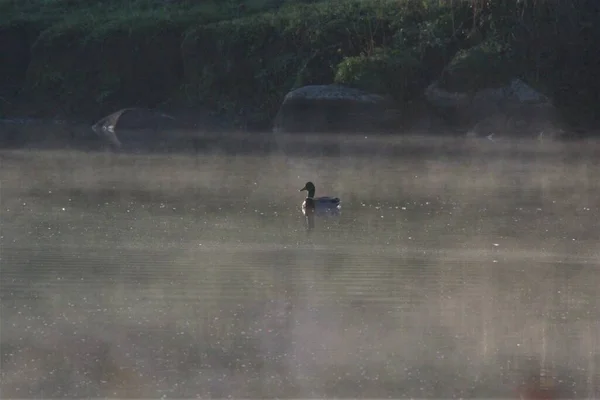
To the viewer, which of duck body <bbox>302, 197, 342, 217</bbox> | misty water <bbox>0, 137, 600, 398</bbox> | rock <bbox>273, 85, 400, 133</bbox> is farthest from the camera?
rock <bbox>273, 85, 400, 133</bbox>

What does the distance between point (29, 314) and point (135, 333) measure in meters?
0.95

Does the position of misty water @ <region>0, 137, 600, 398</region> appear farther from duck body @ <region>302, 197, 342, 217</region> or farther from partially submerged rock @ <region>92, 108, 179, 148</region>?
partially submerged rock @ <region>92, 108, 179, 148</region>

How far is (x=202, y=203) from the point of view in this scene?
624 inches

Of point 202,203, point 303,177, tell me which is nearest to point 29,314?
point 202,203

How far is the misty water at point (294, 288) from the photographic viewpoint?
7613mm

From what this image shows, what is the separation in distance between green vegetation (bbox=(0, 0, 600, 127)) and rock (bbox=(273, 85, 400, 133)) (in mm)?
428

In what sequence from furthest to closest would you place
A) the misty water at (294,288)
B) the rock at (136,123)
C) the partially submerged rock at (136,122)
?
1. the partially submerged rock at (136,122)
2. the rock at (136,123)
3. the misty water at (294,288)

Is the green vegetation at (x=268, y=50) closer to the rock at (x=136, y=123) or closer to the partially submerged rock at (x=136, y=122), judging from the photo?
the rock at (x=136, y=123)

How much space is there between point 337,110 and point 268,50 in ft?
14.4

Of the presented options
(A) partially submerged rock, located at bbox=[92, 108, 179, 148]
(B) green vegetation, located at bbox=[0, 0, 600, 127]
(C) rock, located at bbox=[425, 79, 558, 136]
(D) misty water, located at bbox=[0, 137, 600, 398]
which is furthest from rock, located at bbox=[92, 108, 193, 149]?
(D) misty water, located at bbox=[0, 137, 600, 398]

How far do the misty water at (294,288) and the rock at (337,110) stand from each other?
1134 centimetres

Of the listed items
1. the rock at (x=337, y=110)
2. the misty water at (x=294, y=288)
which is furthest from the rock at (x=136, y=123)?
the misty water at (x=294, y=288)

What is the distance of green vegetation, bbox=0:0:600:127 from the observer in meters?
30.5

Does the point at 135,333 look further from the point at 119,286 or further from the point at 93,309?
the point at 119,286
